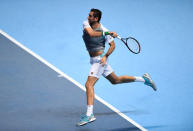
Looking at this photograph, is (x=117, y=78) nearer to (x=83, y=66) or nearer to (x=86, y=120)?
(x=86, y=120)

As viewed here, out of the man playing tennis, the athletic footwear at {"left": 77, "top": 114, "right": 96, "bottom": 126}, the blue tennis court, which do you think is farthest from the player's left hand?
the blue tennis court

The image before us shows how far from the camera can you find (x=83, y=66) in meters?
10.9

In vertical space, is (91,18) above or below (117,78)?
above

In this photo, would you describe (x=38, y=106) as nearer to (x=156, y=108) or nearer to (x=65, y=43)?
(x=156, y=108)

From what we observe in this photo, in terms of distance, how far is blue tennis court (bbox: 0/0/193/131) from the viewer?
8391 mm

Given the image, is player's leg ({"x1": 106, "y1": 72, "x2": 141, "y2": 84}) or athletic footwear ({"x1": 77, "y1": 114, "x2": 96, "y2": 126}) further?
player's leg ({"x1": 106, "y1": 72, "x2": 141, "y2": 84})

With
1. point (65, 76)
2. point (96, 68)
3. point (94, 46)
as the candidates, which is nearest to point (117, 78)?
point (96, 68)

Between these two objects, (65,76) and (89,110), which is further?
(65,76)

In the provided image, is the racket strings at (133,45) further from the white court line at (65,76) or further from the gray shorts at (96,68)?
the white court line at (65,76)

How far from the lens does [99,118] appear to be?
8.33 meters

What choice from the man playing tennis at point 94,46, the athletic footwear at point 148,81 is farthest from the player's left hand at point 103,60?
the athletic footwear at point 148,81

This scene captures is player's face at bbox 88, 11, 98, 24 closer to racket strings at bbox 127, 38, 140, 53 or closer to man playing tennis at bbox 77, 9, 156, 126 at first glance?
man playing tennis at bbox 77, 9, 156, 126

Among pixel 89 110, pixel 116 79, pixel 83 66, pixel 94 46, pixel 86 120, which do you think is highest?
pixel 83 66

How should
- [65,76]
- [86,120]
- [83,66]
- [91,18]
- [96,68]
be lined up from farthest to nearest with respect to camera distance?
1. [83,66]
2. [65,76]
3. [96,68]
4. [91,18]
5. [86,120]
